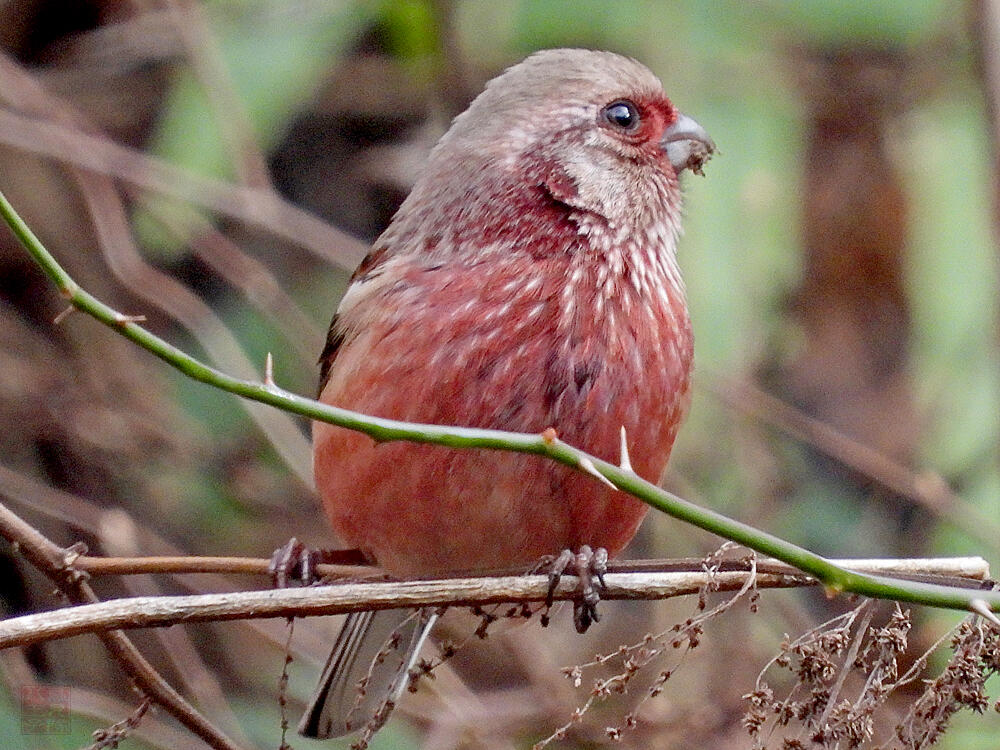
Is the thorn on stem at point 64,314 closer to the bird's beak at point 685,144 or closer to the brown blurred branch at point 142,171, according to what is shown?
the bird's beak at point 685,144

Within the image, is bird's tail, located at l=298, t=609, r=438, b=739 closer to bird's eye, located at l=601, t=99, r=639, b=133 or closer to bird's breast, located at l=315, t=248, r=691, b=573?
bird's breast, located at l=315, t=248, r=691, b=573

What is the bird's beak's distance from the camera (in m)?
4.29

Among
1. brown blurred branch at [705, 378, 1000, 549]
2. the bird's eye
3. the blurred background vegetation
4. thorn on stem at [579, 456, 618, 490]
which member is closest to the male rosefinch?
the bird's eye

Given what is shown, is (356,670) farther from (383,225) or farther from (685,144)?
(383,225)

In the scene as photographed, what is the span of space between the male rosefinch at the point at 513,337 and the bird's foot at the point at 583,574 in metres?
0.04

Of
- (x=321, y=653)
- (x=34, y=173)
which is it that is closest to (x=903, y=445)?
(x=321, y=653)

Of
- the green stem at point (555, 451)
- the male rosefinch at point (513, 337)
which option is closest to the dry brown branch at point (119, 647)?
the green stem at point (555, 451)

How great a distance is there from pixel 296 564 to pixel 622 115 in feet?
5.12

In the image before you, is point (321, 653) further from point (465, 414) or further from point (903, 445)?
point (903, 445)

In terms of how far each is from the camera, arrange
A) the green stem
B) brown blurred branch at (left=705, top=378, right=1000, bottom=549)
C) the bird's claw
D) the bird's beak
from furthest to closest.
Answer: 1. brown blurred branch at (left=705, top=378, right=1000, bottom=549)
2. the bird's beak
3. the bird's claw
4. the green stem

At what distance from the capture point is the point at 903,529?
5961mm

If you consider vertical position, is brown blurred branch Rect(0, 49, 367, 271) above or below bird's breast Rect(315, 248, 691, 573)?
above

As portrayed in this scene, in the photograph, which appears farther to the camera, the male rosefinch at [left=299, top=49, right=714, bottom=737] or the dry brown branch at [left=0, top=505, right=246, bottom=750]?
the male rosefinch at [left=299, top=49, right=714, bottom=737]

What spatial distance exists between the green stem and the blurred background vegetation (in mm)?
2252
